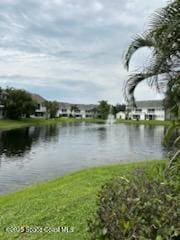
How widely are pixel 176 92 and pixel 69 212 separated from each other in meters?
3.60

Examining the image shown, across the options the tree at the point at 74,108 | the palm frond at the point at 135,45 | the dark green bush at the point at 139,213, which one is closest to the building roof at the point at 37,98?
the tree at the point at 74,108

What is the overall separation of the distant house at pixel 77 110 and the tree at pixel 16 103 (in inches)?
2051

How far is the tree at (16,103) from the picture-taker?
73.1 metres

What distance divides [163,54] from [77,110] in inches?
4999

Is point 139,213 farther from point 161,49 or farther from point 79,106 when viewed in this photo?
point 79,106

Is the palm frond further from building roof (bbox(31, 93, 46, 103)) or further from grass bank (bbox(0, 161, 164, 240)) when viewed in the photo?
building roof (bbox(31, 93, 46, 103))

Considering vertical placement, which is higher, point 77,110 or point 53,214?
point 77,110

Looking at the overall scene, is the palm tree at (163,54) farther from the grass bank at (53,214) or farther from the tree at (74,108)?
the tree at (74,108)

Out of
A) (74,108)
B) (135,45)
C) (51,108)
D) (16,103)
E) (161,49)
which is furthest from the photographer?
(74,108)

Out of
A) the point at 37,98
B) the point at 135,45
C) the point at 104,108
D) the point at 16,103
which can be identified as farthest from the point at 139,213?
the point at 104,108

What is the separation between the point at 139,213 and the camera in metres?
3.39

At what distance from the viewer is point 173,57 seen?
8430 mm

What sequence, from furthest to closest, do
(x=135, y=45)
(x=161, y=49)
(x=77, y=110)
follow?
(x=77, y=110)
(x=135, y=45)
(x=161, y=49)

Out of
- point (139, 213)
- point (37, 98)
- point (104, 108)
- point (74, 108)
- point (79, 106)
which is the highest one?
point (37, 98)
